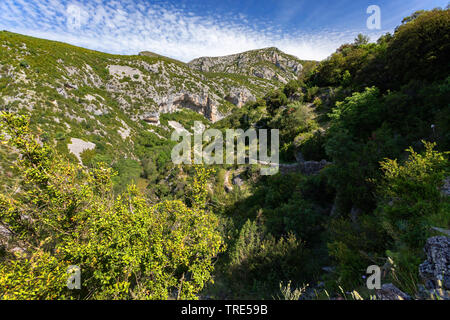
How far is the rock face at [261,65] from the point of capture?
10381 cm

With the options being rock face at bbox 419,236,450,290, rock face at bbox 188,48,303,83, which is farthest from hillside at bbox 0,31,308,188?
rock face at bbox 419,236,450,290

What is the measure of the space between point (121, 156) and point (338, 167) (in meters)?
49.8

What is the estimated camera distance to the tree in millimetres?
3570

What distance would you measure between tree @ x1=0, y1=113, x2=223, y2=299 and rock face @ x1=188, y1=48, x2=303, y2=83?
374 feet

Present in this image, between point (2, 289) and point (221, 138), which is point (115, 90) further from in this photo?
point (2, 289)

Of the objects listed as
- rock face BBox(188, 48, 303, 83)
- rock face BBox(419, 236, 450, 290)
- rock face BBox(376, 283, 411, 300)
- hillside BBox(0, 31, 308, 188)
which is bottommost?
rock face BBox(376, 283, 411, 300)

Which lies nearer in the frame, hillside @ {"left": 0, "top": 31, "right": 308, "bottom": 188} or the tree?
the tree

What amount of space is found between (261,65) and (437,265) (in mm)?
122825

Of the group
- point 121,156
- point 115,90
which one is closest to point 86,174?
point 121,156

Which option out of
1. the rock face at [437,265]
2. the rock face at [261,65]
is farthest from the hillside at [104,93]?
the rock face at [437,265]

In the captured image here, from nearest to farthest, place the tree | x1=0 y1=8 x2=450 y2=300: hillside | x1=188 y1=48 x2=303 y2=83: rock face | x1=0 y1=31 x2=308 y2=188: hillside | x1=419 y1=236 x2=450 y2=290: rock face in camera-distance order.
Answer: x1=419 y1=236 x2=450 y2=290: rock face, the tree, x1=0 y1=8 x2=450 y2=300: hillside, x1=0 y1=31 x2=308 y2=188: hillside, x1=188 y1=48 x2=303 y2=83: rock face

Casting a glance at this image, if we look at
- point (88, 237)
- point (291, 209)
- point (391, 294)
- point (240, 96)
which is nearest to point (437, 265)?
point (391, 294)

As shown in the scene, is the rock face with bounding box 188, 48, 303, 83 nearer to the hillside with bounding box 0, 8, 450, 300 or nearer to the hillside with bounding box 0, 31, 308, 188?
the hillside with bounding box 0, 31, 308, 188

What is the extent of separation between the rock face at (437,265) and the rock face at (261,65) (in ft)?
376
